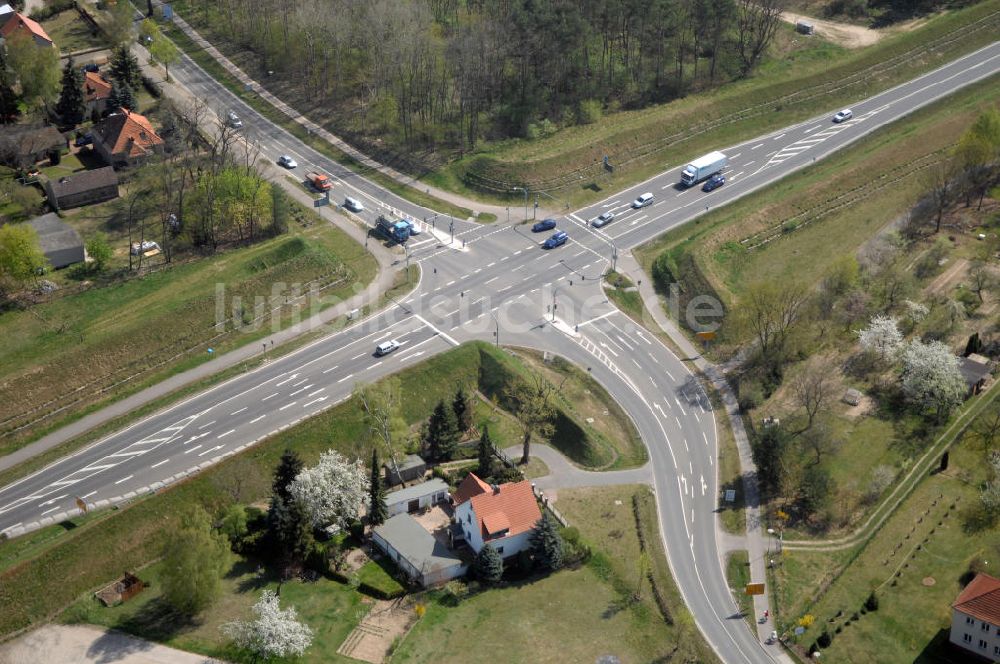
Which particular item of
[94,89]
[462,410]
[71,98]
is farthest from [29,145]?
[462,410]

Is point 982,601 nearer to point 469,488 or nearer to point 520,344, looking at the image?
point 469,488

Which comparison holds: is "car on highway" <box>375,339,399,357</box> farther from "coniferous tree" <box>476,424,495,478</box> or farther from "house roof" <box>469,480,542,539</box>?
"house roof" <box>469,480,542,539</box>

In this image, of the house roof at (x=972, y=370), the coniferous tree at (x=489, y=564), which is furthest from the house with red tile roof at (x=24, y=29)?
the house roof at (x=972, y=370)

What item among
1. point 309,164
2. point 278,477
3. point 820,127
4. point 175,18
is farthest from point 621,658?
point 175,18

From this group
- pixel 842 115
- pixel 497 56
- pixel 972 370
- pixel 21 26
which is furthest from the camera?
pixel 21 26

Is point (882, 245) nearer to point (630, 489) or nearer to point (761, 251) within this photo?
point (761, 251)

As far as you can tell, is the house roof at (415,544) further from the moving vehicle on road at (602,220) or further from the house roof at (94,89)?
the house roof at (94,89)
